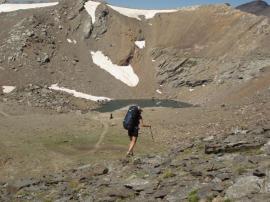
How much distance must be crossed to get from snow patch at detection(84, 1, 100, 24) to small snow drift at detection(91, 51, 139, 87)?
10035mm

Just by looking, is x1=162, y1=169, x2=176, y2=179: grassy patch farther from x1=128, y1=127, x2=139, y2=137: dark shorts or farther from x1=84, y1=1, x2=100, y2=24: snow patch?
x1=84, y1=1, x2=100, y2=24: snow patch

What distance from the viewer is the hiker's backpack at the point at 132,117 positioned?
20.5 m

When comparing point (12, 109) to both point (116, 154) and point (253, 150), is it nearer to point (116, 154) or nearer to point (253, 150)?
point (116, 154)

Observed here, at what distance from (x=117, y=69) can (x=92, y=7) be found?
19.2 meters

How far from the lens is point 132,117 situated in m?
20.7

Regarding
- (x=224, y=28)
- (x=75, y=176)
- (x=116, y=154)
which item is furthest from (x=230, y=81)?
(x=75, y=176)

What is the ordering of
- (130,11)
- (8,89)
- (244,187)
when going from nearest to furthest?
1. (244,187)
2. (8,89)
3. (130,11)

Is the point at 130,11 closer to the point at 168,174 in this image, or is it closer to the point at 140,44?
the point at 140,44

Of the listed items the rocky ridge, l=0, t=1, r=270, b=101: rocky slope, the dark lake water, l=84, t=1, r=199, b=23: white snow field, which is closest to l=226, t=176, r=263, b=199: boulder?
the rocky ridge

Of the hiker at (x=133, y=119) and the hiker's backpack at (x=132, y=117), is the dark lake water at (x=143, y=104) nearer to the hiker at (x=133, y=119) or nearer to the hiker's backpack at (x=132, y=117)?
the hiker at (x=133, y=119)

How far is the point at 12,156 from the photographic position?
35438 millimetres

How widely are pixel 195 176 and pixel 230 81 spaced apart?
78.4m

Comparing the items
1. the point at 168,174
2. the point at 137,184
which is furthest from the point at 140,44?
the point at 137,184

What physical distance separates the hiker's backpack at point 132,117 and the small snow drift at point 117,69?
8100cm
